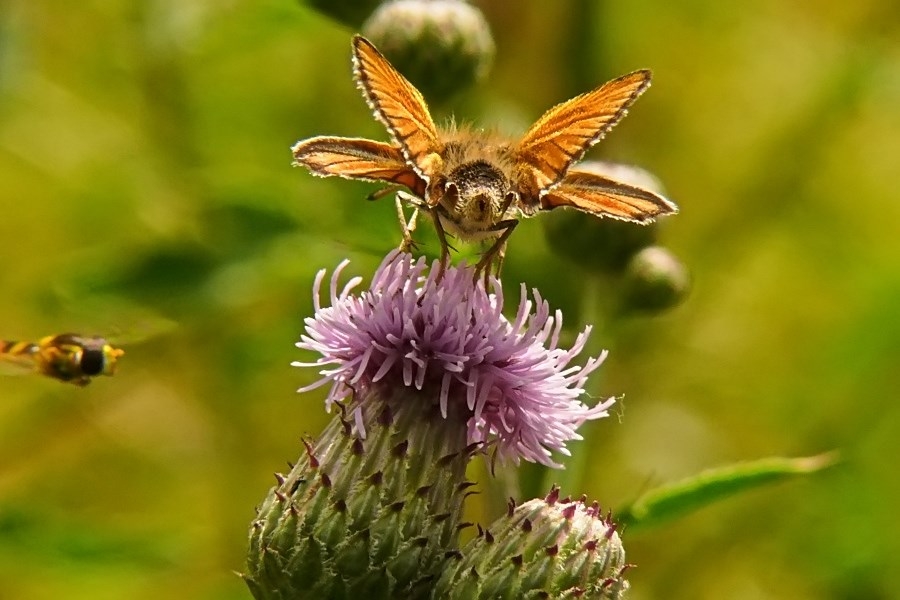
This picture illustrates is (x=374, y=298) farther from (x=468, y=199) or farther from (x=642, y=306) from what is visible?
(x=642, y=306)

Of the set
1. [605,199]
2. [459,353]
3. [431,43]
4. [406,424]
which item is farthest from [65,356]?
[431,43]

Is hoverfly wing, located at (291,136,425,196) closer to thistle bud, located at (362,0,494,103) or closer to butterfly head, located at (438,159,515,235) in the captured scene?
butterfly head, located at (438,159,515,235)

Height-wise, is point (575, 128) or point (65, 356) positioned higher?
point (575, 128)

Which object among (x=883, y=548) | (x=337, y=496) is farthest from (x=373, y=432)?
(x=883, y=548)

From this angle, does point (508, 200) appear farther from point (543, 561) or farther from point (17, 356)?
point (17, 356)

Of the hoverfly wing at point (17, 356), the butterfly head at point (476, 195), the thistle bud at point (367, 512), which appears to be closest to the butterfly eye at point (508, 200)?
the butterfly head at point (476, 195)

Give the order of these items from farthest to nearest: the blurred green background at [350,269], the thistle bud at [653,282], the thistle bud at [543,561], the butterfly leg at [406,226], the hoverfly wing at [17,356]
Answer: the blurred green background at [350,269] < the thistle bud at [653,282] < the hoverfly wing at [17,356] < the butterfly leg at [406,226] < the thistle bud at [543,561]

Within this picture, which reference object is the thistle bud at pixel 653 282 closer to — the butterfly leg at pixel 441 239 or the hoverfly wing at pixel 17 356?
the butterfly leg at pixel 441 239
